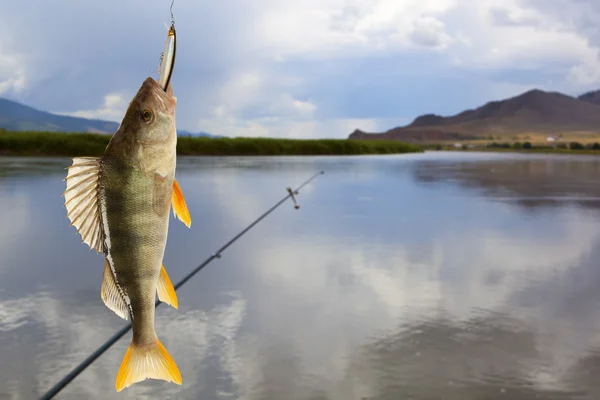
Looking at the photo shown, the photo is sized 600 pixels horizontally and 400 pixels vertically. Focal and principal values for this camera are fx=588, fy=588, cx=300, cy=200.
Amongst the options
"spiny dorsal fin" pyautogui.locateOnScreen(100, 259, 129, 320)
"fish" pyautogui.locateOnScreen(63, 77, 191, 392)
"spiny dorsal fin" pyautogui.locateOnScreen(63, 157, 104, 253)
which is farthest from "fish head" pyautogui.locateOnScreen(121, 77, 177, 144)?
"spiny dorsal fin" pyautogui.locateOnScreen(100, 259, 129, 320)

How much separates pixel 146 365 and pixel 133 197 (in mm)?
439

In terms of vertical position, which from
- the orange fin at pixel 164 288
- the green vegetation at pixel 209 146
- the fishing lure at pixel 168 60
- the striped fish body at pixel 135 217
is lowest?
the orange fin at pixel 164 288

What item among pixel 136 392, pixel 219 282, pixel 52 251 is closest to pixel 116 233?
pixel 136 392

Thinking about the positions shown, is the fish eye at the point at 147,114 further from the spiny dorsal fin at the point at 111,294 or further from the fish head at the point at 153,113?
the spiny dorsal fin at the point at 111,294

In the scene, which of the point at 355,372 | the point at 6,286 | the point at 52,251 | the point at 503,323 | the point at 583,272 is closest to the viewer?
the point at 355,372

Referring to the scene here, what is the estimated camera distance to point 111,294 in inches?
52.4

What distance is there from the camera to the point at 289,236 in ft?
53.2

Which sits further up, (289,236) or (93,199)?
(93,199)

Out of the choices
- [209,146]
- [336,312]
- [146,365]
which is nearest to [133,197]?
[146,365]

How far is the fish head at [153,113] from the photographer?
1.19 m

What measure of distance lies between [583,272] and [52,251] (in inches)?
460

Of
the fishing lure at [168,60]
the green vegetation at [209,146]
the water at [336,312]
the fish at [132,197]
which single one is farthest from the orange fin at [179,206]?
the green vegetation at [209,146]

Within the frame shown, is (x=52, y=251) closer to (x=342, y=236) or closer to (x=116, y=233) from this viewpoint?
(x=342, y=236)

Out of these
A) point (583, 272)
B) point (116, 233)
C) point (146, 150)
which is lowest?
point (583, 272)
